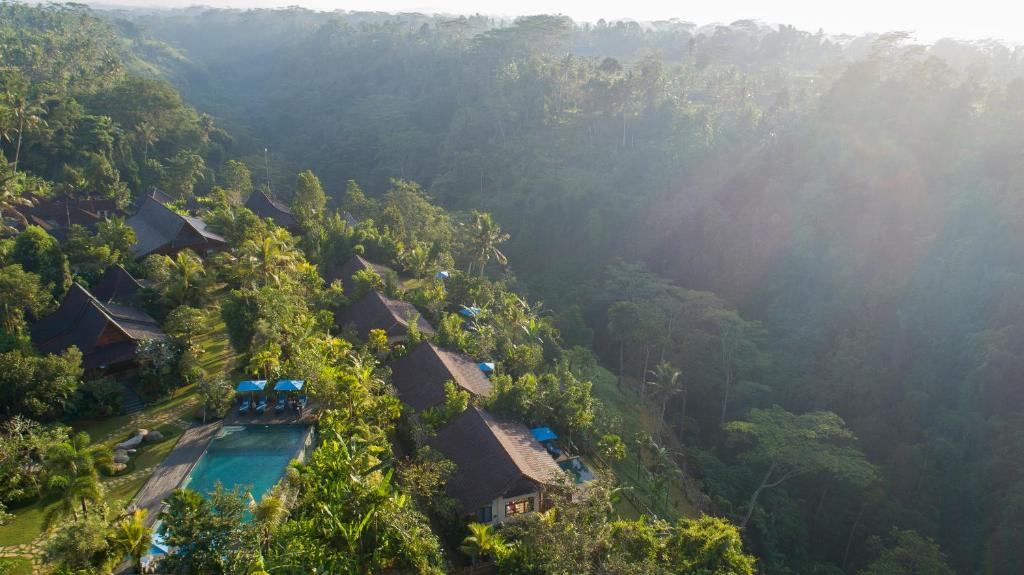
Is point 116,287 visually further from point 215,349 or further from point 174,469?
point 174,469

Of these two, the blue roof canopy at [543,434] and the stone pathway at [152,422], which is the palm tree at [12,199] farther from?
the blue roof canopy at [543,434]

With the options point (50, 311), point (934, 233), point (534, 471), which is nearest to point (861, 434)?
point (934, 233)

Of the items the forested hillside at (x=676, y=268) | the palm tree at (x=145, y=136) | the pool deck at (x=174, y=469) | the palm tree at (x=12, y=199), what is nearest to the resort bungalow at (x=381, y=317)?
the forested hillside at (x=676, y=268)

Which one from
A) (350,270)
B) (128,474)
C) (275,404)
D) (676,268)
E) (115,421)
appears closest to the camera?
(128,474)

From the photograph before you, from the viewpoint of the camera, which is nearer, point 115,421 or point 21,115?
point 115,421

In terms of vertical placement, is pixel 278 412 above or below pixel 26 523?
below

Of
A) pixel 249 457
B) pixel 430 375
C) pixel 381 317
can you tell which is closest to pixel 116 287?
pixel 381 317
